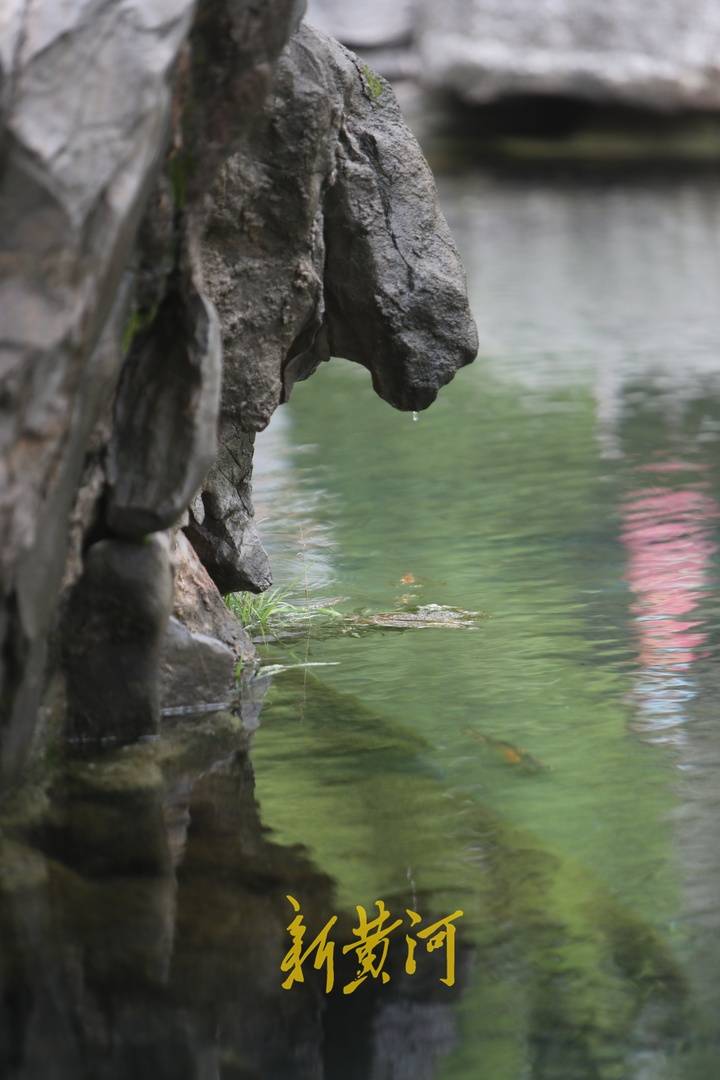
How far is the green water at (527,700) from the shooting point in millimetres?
3453

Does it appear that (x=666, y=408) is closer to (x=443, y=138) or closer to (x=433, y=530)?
(x=433, y=530)

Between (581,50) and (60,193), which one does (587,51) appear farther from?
(60,193)

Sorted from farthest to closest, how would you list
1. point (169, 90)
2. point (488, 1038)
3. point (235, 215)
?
→ 1. point (235, 215)
2. point (169, 90)
3. point (488, 1038)

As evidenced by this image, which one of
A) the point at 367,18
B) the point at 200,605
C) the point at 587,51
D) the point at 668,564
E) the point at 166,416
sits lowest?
the point at 668,564

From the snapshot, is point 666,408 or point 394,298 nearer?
point 394,298

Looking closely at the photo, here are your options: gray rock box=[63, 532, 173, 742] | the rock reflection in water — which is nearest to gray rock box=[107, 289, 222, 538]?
gray rock box=[63, 532, 173, 742]

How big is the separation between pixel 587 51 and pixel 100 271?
61.0 ft

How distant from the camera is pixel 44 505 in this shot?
360cm

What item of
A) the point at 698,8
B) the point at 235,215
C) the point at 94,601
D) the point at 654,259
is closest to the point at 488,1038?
the point at 94,601

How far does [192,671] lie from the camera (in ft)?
16.5

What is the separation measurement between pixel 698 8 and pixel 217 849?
733 inches

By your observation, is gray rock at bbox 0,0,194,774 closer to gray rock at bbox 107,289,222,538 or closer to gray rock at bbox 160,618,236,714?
gray rock at bbox 107,289,222,538

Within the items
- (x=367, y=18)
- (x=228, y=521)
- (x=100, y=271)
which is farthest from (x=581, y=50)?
(x=100, y=271)

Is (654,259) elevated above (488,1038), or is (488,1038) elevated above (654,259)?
(654,259)
